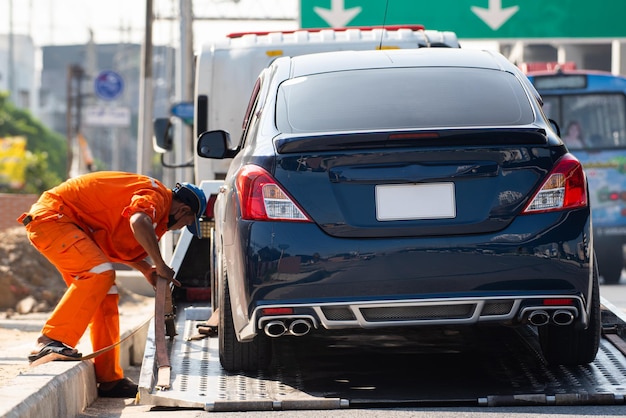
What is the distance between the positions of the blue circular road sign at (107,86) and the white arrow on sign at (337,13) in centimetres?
2771

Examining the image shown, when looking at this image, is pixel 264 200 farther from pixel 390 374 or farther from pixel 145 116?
pixel 145 116

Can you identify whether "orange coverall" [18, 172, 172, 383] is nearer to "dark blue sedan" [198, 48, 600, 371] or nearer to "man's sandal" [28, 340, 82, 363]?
"man's sandal" [28, 340, 82, 363]

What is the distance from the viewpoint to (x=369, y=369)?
709 centimetres

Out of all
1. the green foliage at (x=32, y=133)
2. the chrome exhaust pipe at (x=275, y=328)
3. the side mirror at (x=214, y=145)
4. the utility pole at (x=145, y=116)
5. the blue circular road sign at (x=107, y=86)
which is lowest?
the chrome exhaust pipe at (x=275, y=328)

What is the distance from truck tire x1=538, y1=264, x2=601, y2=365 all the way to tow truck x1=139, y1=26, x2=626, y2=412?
2.4 inches

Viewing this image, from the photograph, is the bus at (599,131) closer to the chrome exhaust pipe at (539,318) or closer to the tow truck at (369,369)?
the tow truck at (369,369)

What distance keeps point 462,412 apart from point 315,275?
85 cm

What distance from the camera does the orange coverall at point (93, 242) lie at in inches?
284

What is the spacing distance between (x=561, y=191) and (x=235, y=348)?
5.82 ft

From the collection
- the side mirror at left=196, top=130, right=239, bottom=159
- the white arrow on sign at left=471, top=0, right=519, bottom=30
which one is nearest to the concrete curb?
the side mirror at left=196, top=130, right=239, bottom=159

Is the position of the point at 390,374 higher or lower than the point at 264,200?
lower

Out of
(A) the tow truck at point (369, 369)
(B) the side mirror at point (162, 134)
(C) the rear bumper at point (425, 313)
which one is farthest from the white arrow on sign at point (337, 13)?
(C) the rear bumper at point (425, 313)

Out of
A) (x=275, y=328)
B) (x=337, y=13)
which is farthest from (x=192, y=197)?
(x=337, y=13)

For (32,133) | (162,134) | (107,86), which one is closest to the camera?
(162,134)
